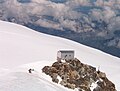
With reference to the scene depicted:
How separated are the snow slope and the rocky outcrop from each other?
11.2ft

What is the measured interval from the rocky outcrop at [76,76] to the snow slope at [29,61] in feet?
11.2

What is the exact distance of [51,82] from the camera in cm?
10444

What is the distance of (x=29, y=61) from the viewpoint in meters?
125

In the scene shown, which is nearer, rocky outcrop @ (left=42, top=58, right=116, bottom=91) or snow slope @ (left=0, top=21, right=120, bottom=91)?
snow slope @ (left=0, top=21, right=120, bottom=91)

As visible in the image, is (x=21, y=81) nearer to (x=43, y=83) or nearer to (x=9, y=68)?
(x=43, y=83)

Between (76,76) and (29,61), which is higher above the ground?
(29,61)

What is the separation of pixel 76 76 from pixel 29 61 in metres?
17.2

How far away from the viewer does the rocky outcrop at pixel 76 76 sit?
360ft

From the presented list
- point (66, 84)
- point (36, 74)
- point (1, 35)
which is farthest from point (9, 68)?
point (1, 35)

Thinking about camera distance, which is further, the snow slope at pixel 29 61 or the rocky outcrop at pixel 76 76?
the rocky outcrop at pixel 76 76

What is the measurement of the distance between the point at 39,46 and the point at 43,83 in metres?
55.8

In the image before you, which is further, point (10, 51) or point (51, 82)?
point (10, 51)

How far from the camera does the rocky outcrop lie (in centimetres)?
10962

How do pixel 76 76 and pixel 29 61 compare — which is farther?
pixel 29 61
